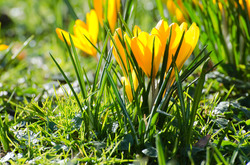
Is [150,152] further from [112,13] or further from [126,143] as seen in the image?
[112,13]

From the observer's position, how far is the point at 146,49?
960mm

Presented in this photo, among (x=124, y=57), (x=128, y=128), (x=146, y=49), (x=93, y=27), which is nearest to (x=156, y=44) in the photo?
(x=146, y=49)

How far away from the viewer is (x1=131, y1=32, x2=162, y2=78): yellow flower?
94 cm

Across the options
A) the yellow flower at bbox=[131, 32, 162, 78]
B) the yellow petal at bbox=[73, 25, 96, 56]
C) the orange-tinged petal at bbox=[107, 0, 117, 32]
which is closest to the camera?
the yellow flower at bbox=[131, 32, 162, 78]

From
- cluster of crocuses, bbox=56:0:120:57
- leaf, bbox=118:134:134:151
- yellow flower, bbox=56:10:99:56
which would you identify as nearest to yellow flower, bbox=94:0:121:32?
cluster of crocuses, bbox=56:0:120:57

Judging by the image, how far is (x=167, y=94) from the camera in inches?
38.8

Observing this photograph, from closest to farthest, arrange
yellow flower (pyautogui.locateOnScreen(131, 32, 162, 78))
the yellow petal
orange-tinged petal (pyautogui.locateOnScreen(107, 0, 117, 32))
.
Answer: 1. yellow flower (pyautogui.locateOnScreen(131, 32, 162, 78))
2. the yellow petal
3. orange-tinged petal (pyautogui.locateOnScreen(107, 0, 117, 32))

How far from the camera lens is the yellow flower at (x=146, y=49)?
37.1 inches

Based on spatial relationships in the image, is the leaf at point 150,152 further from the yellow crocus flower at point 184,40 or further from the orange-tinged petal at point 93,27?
the orange-tinged petal at point 93,27

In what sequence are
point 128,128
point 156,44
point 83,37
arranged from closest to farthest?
point 156,44
point 128,128
point 83,37

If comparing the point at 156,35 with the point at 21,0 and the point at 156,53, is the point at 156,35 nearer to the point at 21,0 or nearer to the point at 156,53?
the point at 156,53

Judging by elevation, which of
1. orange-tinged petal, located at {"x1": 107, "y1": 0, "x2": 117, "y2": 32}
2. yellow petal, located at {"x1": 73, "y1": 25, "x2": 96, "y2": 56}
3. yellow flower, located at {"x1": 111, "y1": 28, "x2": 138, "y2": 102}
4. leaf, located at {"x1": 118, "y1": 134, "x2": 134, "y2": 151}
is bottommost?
leaf, located at {"x1": 118, "y1": 134, "x2": 134, "y2": 151}

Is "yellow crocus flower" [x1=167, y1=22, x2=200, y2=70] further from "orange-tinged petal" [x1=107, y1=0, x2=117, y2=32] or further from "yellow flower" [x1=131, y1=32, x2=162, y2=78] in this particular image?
"orange-tinged petal" [x1=107, y1=0, x2=117, y2=32]

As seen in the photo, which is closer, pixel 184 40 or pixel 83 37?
pixel 184 40
